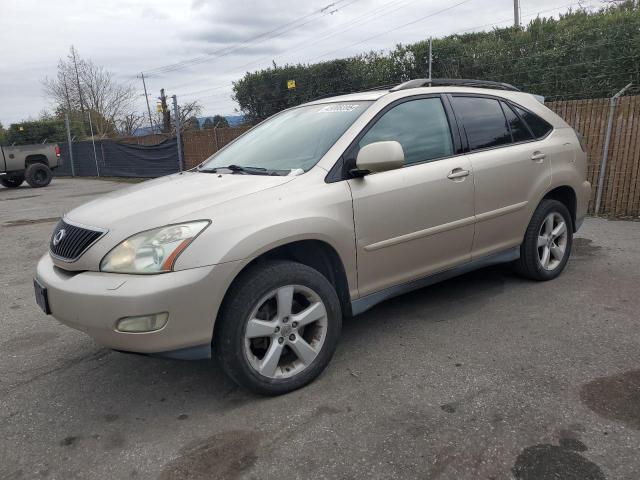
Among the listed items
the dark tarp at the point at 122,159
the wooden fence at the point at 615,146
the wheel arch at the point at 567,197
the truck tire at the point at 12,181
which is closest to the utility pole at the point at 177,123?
the dark tarp at the point at 122,159

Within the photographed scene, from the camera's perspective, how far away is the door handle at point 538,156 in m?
4.33

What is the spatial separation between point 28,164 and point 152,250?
18.3 meters

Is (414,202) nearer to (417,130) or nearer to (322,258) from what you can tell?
(417,130)

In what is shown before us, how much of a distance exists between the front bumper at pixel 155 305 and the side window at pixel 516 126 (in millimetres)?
2811

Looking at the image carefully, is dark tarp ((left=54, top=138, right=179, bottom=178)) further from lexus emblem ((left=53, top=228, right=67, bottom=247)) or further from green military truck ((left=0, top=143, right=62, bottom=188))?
lexus emblem ((left=53, top=228, right=67, bottom=247))

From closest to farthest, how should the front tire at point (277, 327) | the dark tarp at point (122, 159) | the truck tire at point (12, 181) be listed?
1. the front tire at point (277, 327)
2. the dark tarp at point (122, 159)
3. the truck tire at point (12, 181)

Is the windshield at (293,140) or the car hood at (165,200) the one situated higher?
the windshield at (293,140)

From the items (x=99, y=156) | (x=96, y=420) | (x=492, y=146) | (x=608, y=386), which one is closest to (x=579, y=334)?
(x=608, y=386)

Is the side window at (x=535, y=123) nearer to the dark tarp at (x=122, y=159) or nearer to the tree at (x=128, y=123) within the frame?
the dark tarp at (x=122, y=159)

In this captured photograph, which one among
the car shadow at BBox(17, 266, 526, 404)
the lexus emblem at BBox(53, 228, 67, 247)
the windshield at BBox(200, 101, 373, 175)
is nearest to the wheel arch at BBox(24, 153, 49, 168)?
the windshield at BBox(200, 101, 373, 175)

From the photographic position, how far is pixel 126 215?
2844 millimetres

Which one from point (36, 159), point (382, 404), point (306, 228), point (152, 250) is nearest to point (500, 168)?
point (306, 228)

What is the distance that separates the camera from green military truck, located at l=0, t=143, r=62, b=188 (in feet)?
58.2

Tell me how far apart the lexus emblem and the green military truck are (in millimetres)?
17054
